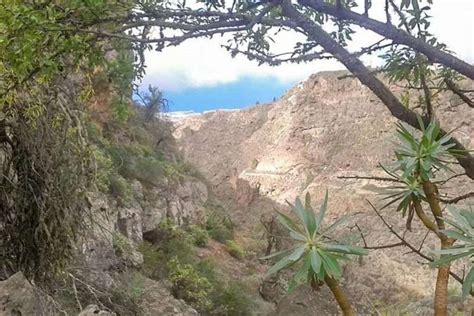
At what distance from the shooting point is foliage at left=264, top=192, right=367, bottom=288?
1166 millimetres

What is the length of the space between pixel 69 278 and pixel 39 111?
1064 mm

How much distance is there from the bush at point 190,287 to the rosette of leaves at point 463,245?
361 inches

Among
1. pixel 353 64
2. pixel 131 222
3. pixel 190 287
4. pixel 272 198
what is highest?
pixel 353 64

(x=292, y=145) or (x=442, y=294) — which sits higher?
(x=292, y=145)

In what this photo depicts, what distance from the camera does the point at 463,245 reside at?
1.14 metres

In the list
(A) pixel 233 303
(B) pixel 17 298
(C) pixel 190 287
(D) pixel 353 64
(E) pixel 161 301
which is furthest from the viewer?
(A) pixel 233 303

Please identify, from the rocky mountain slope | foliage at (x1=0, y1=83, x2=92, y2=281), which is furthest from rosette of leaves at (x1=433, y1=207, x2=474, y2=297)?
the rocky mountain slope

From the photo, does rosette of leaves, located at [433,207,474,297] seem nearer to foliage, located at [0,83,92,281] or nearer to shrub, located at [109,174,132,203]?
foliage, located at [0,83,92,281]

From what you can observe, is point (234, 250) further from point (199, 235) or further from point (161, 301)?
point (161, 301)

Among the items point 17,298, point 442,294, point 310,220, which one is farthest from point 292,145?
point 310,220

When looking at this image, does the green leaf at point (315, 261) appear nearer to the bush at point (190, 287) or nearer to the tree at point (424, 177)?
the tree at point (424, 177)

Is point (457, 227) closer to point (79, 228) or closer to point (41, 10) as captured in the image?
point (41, 10)

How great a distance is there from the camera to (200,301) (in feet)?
33.2

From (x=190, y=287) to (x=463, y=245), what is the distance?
9.51 m
